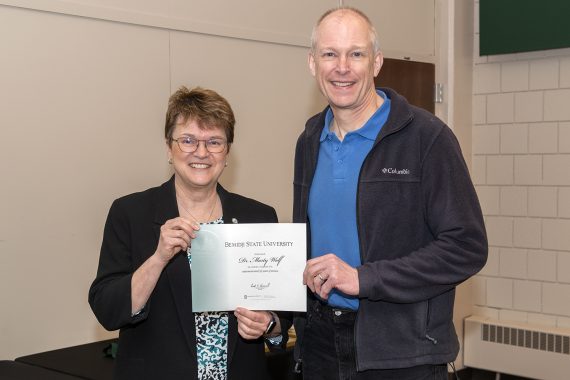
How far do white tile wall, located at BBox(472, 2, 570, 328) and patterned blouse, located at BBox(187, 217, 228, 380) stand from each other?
396cm

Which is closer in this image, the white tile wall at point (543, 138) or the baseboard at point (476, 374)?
the white tile wall at point (543, 138)

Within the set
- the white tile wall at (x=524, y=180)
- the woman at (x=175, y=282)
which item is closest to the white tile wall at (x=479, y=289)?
the white tile wall at (x=524, y=180)

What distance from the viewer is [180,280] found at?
7.80ft

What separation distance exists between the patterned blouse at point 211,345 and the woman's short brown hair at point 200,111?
0.57 m

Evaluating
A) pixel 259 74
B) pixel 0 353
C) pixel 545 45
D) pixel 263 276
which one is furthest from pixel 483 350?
pixel 263 276

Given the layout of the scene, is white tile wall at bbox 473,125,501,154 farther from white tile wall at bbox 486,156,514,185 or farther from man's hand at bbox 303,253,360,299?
man's hand at bbox 303,253,360,299

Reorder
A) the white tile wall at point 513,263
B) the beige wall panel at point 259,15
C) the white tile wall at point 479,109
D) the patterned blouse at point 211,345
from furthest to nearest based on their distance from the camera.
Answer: the white tile wall at point 479,109 → the white tile wall at point 513,263 → the beige wall panel at point 259,15 → the patterned blouse at point 211,345

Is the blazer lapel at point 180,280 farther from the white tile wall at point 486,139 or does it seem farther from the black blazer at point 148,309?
the white tile wall at point 486,139

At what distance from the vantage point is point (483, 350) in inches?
237

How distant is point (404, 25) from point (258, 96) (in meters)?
1.68

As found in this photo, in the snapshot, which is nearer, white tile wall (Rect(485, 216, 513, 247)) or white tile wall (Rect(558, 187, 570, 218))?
white tile wall (Rect(558, 187, 570, 218))

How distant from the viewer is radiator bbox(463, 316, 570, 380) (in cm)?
559

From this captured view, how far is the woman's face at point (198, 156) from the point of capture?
2.38m

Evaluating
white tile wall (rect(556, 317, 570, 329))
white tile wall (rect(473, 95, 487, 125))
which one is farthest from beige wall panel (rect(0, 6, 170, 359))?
white tile wall (rect(556, 317, 570, 329))
